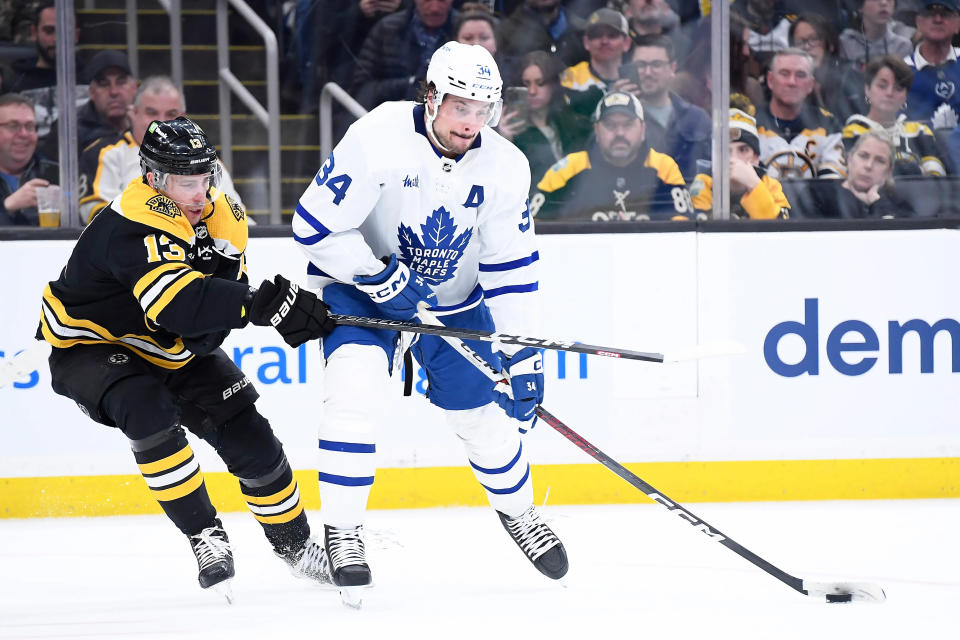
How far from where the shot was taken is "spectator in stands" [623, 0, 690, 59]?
12.4 ft

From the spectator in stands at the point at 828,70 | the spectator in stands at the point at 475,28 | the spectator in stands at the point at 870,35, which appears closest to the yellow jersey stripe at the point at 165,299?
the spectator in stands at the point at 475,28

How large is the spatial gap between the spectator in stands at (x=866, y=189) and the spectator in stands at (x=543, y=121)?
802mm

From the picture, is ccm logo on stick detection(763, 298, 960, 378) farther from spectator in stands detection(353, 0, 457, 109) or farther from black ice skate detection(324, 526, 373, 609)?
black ice skate detection(324, 526, 373, 609)

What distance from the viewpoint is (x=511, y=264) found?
8.30 feet

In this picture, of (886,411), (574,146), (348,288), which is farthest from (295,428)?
(886,411)

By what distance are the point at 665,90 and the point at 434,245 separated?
1.57m

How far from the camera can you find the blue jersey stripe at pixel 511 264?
253 centimetres

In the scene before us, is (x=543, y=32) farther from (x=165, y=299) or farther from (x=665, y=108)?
(x=165, y=299)

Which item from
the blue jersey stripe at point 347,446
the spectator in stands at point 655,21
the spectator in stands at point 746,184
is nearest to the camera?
the blue jersey stripe at point 347,446

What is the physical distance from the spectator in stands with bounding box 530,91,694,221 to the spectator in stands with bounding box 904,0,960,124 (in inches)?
34.6

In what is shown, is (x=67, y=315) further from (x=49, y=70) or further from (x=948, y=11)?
→ (x=948, y=11)

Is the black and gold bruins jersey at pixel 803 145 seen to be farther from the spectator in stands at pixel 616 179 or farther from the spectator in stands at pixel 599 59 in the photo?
the spectator in stands at pixel 599 59

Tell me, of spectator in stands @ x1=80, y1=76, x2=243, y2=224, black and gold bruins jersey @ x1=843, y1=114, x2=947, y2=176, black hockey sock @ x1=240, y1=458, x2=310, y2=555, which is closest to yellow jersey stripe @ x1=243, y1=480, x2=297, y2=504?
black hockey sock @ x1=240, y1=458, x2=310, y2=555

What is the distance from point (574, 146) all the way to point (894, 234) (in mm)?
1025
